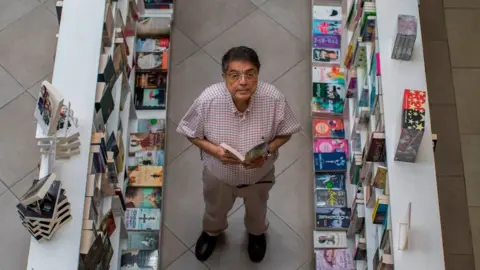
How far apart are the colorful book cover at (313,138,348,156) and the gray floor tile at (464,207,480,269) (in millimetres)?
931

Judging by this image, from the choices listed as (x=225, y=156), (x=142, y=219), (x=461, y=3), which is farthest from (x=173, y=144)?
(x=461, y=3)

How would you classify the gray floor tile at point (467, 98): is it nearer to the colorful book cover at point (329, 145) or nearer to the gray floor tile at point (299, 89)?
the colorful book cover at point (329, 145)

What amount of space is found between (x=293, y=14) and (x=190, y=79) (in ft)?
3.24

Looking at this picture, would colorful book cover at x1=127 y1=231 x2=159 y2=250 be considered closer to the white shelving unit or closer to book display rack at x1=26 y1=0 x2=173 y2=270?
book display rack at x1=26 y1=0 x2=173 y2=270

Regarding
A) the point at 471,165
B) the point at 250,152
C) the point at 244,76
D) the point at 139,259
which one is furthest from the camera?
the point at 471,165

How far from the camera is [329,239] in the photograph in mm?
4230

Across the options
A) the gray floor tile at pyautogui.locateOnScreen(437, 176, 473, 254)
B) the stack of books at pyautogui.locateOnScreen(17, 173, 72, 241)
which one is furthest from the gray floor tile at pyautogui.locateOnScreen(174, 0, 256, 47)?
the stack of books at pyautogui.locateOnScreen(17, 173, 72, 241)

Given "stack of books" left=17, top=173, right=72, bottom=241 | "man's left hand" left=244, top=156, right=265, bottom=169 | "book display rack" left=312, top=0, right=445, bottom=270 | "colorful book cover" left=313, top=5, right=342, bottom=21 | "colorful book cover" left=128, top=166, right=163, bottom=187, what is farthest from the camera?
"colorful book cover" left=313, top=5, right=342, bottom=21

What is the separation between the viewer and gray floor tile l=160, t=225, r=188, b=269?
427 centimetres

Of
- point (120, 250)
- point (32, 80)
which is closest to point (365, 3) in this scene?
point (120, 250)

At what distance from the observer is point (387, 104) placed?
10.8 ft

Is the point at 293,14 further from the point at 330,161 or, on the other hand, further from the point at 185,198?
the point at 185,198

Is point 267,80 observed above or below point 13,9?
below

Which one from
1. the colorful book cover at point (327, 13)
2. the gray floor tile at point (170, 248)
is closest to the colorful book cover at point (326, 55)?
the colorful book cover at point (327, 13)
